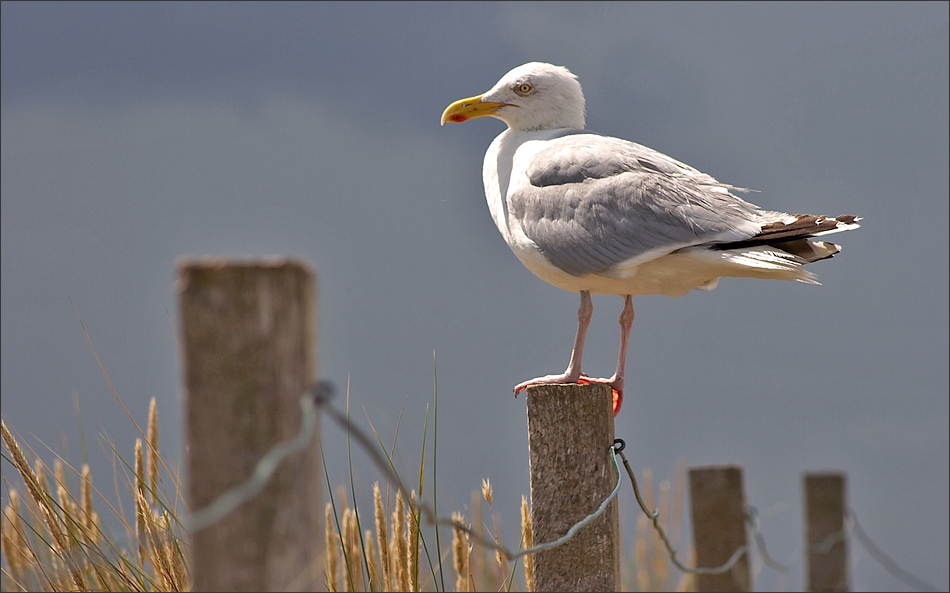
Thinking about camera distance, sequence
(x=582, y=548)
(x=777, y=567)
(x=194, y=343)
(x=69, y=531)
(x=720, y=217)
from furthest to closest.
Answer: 1. (x=777, y=567)
2. (x=720, y=217)
3. (x=69, y=531)
4. (x=582, y=548)
5. (x=194, y=343)

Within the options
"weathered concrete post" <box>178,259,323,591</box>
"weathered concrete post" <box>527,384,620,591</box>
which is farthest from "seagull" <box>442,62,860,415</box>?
"weathered concrete post" <box>178,259,323,591</box>

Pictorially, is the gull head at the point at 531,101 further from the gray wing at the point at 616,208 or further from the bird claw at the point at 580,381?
the bird claw at the point at 580,381

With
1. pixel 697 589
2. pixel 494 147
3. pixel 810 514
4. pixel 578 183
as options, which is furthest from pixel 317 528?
pixel 810 514

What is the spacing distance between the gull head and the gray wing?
0.46 meters

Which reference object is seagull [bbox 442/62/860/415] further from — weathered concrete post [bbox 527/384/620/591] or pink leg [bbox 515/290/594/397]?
weathered concrete post [bbox 527/384/620/591]

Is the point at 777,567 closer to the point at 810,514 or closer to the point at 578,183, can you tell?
the point at 810,514

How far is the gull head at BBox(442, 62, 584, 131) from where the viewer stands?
13.1ft

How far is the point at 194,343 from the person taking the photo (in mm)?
1254

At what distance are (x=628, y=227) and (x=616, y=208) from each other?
0.31 ft

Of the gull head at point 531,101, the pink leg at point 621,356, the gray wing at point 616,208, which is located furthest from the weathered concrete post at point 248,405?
the gull head at point 531,101

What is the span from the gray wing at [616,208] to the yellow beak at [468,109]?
55 centimetres

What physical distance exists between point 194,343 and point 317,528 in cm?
34

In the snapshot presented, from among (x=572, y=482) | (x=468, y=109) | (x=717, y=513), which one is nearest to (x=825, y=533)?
(x=717, y=513)

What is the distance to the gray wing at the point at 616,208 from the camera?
326 cm
